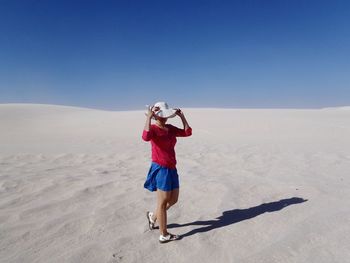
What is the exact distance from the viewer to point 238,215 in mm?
4863

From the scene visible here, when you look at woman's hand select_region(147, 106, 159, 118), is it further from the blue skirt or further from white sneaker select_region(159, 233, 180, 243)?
white sneaker select_region(159, 233, 180, 243)

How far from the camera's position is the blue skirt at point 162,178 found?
396 centimetres

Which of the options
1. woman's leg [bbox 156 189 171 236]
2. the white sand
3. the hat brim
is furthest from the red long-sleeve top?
the white sand

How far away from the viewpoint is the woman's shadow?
442 centimetres

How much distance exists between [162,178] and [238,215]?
5.24 feet

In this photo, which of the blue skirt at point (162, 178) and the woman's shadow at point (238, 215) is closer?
the blue skirt at point (162, 178)

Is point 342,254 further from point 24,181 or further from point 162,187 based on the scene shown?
point 24,181

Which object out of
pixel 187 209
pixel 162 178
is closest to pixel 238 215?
pixel 187 209

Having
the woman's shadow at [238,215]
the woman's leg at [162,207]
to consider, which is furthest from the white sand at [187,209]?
the woman's leg at [162,207]

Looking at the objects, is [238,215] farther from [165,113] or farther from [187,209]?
[165,113]

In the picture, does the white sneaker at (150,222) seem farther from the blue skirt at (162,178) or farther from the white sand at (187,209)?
the blue skirt at (162,178)

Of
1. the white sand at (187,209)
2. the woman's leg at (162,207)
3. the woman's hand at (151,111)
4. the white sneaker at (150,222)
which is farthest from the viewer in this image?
the white sneaker at (150,222)

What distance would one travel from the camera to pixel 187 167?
8.56m

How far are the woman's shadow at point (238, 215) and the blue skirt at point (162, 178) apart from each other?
0.70m
